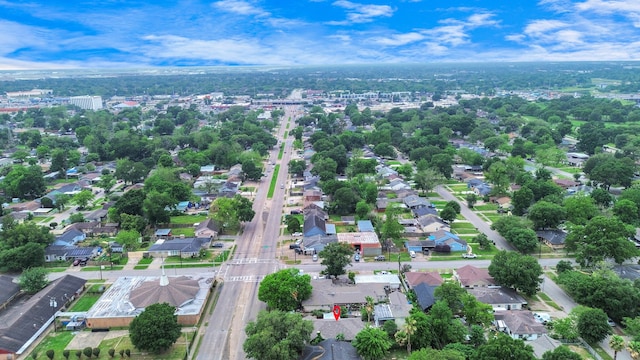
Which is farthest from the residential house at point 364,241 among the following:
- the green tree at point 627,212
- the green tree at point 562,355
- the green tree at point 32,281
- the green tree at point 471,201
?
the green tree at point 627,212

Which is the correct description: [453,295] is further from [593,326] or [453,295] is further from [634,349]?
[634,349]

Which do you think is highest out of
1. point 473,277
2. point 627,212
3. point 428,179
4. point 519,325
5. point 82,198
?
point 428,179

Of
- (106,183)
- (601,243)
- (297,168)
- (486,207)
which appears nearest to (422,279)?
(601,243)

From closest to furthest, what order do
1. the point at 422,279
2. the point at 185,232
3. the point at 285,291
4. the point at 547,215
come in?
the point at 285,291
the point at 422,279
the point at 547,215
the point at 185,232

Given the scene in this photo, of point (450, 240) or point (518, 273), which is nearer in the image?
point (518, 273)

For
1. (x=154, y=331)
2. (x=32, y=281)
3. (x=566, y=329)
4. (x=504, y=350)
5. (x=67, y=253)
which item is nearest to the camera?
(x=504, y=350)

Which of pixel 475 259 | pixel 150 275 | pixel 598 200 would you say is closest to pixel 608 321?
pixel 475 259

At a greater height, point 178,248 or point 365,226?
point 365,226
